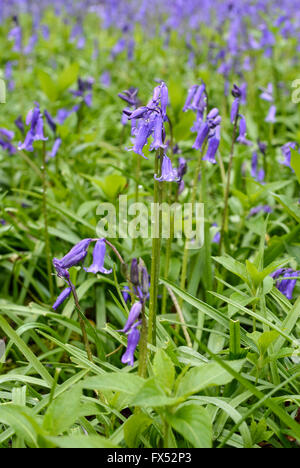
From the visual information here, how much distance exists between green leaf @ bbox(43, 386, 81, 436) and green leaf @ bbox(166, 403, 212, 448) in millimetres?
339

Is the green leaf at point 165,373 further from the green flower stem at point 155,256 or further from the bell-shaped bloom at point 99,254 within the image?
the bell-shaped bloom at point 99,254

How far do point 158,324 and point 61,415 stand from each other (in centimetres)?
103

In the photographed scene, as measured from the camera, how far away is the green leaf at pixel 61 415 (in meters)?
1.80

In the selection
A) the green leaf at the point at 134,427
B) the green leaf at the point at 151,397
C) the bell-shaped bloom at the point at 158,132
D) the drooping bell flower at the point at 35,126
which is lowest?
the green leaf at the point at 134,427

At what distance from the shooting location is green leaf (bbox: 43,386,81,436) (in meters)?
1.80

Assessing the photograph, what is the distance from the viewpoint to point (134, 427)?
200cm

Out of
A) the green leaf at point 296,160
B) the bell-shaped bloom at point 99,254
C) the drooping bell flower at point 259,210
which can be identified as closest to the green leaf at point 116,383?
the bell-shaped bloom at point 99,254

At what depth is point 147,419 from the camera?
1952mm

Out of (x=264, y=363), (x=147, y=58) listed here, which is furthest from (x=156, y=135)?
(x=147, y=58)

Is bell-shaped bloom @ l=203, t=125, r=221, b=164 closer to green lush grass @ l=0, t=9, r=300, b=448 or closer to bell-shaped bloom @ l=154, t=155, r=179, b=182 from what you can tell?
green lush grass @ l=0, t=9, r=300, b=448

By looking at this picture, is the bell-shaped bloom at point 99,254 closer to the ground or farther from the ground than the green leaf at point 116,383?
farther from the ground

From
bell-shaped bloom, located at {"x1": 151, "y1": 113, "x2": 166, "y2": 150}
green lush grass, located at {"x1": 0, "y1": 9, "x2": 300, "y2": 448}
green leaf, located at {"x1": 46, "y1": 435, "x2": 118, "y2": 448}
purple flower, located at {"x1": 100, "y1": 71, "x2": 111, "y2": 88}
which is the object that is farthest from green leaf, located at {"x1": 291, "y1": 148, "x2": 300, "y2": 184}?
purple flower, located at {"x1": 100, "y1": 71, "x2": 111, "y2": 88}

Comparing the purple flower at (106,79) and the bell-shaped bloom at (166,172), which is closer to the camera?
the bell-shaped bloom at (166,172)

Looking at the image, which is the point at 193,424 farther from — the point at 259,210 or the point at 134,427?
the point at 259,210
